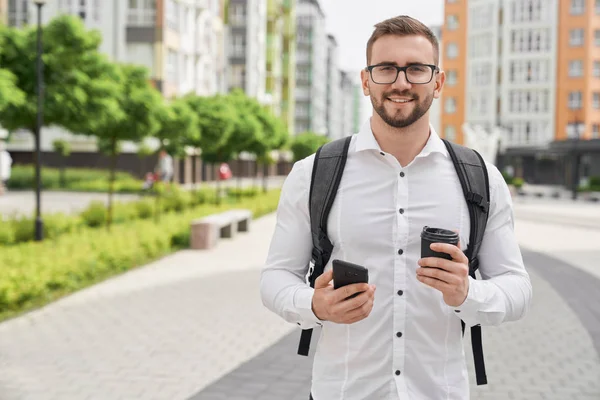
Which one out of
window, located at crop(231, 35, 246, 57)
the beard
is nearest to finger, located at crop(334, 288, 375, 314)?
the beard

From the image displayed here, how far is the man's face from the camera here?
2.61m

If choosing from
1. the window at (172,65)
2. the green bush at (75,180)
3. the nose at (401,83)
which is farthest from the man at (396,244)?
the window at (172,65)

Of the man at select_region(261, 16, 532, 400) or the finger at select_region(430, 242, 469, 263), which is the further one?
the man at select_region(261, 16, 532, 400)

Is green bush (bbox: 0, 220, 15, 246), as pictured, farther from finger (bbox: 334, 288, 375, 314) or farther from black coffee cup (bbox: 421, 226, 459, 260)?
black coffee cup (bbox: 421, 226, 459, 260)

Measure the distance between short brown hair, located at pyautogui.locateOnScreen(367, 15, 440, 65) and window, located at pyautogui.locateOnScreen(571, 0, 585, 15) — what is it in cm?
8234

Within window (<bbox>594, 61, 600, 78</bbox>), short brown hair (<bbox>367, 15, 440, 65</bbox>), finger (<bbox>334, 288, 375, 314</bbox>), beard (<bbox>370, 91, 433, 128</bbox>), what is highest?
window (<bbox>594, 61, 600, 78</bbox>)

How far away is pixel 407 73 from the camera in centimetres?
261

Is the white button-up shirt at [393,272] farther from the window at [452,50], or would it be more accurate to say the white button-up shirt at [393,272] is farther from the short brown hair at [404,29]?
the window at [452,50]

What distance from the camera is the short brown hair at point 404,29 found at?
2617 millimetres

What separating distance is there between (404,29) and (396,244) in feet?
2.14

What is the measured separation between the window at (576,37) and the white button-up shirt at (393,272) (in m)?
81.9

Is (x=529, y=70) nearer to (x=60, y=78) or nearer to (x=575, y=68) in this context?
(x=575, y=68)

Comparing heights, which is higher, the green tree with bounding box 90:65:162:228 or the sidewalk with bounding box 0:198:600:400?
the green tree with bounding box 90:65:162:228

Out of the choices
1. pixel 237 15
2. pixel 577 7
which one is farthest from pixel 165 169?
pixel 577 7
